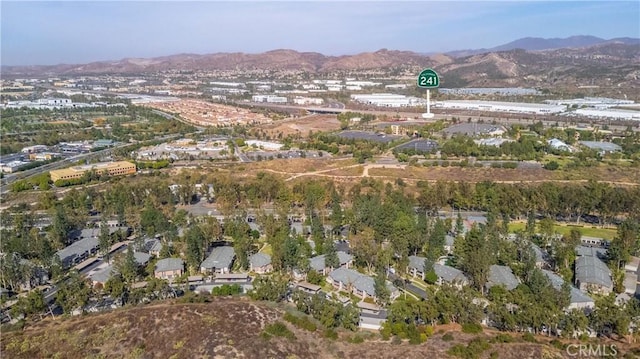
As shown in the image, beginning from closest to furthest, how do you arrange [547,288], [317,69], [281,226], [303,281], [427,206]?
[547,288], [303,281], [281,226], [427,206], [317,69]

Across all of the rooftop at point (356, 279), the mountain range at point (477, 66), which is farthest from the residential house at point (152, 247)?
the mountain range at point (477, 66)

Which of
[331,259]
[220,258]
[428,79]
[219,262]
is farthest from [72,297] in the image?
[428,79]

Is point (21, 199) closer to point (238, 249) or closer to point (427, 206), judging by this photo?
point (238, 249)

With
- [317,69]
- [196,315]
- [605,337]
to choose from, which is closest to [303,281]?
[196,315]

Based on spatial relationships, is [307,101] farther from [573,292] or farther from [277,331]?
Answer: [277,331]

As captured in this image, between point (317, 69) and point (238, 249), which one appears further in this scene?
point (317, 69)

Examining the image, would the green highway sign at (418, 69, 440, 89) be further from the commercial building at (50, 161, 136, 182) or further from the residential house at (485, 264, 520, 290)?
the commercial building at (50, 161, 136, 182)

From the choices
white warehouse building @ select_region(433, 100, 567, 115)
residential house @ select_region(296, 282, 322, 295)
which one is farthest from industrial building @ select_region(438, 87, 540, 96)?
residential house @ select_region(296, 282, 322, 295)
